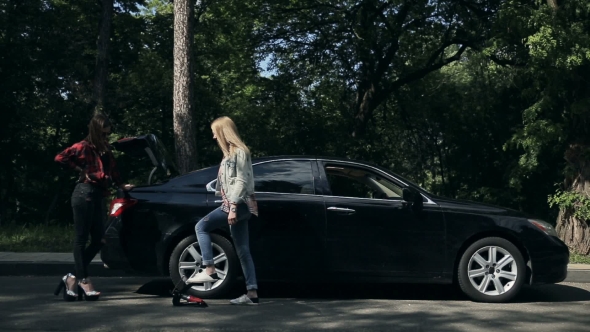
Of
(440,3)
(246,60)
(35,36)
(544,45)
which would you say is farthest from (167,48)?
(544,45)

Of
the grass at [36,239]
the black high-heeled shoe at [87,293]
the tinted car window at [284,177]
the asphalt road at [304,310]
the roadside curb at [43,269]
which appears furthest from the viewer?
the grass at [36,239]

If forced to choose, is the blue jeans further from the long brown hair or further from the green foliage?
the green foliage

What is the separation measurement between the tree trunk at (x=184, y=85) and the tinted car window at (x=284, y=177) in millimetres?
5057

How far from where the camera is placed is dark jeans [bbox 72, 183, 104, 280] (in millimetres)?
8602

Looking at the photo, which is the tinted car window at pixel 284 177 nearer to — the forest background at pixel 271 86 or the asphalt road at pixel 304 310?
the asphalt road at pixel 304 310

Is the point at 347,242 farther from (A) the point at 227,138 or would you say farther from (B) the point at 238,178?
(A) the point at 227,138

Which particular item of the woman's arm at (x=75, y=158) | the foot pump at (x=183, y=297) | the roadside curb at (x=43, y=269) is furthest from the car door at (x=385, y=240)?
the roadside curb at (x=43, y=269)

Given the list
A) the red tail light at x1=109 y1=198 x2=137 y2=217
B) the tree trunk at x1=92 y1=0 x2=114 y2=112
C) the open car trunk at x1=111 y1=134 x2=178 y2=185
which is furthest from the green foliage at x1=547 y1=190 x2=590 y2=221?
the tree trunk at x1=92 y1=0 x2=114 y2=112

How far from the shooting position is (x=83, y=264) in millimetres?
8750

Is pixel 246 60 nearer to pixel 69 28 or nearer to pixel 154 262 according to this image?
pixel 69 28

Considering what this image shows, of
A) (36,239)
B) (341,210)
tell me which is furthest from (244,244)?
(36,239)

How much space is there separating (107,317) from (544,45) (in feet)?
26.5

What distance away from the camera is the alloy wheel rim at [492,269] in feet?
29.1

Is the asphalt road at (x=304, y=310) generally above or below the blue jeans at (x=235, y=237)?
below
